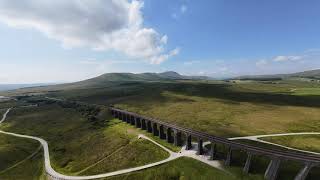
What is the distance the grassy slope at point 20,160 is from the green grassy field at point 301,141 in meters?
90.3

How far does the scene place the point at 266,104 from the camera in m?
194

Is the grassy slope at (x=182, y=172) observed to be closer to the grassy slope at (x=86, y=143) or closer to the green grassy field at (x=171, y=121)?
the green grassy field at (x=171, y=121)

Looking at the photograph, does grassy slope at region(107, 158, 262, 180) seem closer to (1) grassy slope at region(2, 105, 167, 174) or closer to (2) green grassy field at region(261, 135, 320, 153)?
(1) grassy slope at region(2, 105, 167, 174)

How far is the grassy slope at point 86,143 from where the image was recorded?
98938 millimetres

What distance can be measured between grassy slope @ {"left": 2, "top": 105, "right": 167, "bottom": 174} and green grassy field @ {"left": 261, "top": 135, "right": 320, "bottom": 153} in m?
44.1

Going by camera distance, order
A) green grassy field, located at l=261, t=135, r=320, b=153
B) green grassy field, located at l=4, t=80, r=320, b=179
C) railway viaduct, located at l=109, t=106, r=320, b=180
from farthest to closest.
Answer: green grassy field, located at l=261, t=135, r=320, b=153, green grassy field, located at l=4, t=80, r=320, b=179, railway viaduct, located at l=109, t=106, r=320, b=180

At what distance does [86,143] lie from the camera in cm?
12725

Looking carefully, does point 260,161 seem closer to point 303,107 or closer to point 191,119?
point 191,119

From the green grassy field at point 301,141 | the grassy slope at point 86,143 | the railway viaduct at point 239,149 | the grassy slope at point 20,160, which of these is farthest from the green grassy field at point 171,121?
the grassy slope at point 20,160

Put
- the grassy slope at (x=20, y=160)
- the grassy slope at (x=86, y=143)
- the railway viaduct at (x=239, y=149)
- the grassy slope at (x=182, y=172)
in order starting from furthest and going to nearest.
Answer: the grassy slope at (x=20, y=160) → the grassy slope at (x=86, y=143) → the grassy slope at (x=182, y=172) → the railway viaduct at (x=239, y=149)

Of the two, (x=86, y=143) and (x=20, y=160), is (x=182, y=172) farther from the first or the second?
(x=20, y=160)

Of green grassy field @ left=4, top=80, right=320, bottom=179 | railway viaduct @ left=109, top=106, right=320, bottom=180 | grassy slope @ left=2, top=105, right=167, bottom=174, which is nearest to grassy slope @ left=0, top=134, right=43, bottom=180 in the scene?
grassy slope @ left=2, top=105, right=167, bottom=174

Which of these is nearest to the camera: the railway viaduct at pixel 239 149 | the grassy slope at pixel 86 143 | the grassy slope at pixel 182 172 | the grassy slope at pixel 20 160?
the railway viaduct at pixel 239 149

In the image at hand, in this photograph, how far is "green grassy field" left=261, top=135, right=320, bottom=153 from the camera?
309 feet
